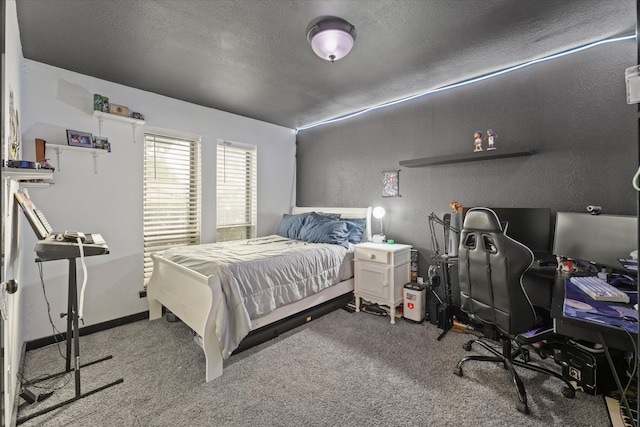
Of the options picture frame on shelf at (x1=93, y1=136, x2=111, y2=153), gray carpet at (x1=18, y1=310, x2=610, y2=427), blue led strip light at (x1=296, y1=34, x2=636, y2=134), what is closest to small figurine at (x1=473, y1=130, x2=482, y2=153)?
blue led strip light at (x1=296, y1=34, x2=636, y2=134)

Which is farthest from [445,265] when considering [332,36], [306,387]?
[332,36]

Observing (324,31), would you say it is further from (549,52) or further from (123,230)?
(123,230)

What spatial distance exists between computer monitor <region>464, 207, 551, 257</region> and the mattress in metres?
1.63

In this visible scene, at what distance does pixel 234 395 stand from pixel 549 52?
3613 mm

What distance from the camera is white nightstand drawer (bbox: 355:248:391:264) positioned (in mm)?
3072

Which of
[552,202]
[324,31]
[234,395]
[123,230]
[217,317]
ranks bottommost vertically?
[234,395]

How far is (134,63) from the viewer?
2533 mm

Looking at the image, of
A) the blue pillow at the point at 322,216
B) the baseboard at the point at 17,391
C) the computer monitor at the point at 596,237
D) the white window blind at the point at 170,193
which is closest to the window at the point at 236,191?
the white window blind at the point at 170,193

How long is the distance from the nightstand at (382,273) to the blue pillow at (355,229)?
24 cm

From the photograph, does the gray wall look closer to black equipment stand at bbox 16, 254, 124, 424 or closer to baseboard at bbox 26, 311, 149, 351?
baseboard at bbox 26, 311, 149, 351

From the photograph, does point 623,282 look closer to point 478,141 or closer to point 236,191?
point 478,141

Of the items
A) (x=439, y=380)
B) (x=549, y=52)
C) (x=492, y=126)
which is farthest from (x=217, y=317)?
(x=549, y=52)

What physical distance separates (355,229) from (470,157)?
1.52 meters

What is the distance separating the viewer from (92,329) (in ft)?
9.19
